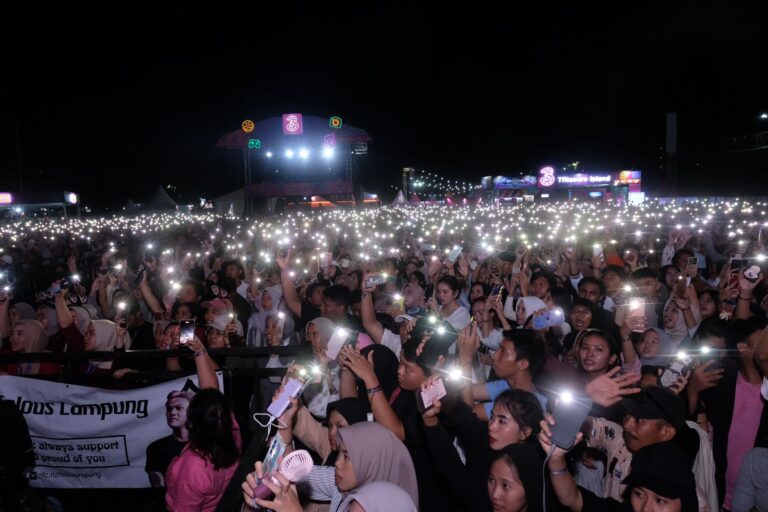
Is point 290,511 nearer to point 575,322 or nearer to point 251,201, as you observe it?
point 575,322

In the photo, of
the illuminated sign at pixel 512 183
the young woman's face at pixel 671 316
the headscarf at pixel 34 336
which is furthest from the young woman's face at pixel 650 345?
the illuminated sign at pixel 512 183

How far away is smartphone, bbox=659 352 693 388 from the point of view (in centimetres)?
378

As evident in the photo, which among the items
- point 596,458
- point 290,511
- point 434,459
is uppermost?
point 290,511

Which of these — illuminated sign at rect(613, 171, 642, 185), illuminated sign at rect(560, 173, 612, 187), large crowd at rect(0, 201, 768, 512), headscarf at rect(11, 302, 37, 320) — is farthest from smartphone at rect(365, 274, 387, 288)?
illuminated sign at rect(613, 171, 642, 185)

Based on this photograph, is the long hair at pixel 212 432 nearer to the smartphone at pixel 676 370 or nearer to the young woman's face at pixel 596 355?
the young woman's face at pixel 596 355

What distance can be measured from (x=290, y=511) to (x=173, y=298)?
19.4 ft

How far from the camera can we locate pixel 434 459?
9.77ft

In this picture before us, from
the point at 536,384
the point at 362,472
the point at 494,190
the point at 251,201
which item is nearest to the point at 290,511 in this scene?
the point at 362,472

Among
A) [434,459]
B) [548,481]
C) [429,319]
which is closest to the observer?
[548,481]

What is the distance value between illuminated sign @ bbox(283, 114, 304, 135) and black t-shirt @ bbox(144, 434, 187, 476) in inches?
1268

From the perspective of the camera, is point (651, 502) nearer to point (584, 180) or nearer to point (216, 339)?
point (216, 339)

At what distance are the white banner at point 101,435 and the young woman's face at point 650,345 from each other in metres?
3.57

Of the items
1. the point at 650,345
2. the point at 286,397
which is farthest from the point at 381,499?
the point at 650,345

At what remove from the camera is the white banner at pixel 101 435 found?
389 centimetres
